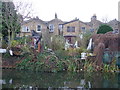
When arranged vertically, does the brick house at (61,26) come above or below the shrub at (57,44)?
above

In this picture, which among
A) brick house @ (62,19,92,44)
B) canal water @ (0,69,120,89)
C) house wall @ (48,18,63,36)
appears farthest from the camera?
house wall @ (48,18,63,36)

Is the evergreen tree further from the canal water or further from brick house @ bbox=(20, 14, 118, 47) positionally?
brick house @ bbox=(20, 14, 118, 47)

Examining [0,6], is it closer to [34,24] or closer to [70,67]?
[70,67]

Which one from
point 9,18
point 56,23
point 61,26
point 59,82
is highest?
point 56,23

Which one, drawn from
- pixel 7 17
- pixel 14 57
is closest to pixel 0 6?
pixel 7 17

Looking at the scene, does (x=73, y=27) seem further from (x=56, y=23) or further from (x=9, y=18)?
(x=9, y=18)

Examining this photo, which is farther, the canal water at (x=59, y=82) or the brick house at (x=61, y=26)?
the brick house at (x=61, y=26)

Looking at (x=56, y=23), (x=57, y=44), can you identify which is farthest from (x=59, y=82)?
(x=56, y=23)

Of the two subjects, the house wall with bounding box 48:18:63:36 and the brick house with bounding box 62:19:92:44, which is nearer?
the brick house with bounding box 62:19:92:44

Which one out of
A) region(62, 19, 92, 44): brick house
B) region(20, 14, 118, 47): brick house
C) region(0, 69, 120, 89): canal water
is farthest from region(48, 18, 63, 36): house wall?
region(0, 69, 120, 89): canal water

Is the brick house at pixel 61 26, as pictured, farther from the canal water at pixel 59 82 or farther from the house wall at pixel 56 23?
the canal water at pixel 59 82

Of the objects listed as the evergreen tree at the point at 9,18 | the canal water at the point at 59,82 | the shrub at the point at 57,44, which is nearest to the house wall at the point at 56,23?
the evergreen tree at the point at 9,18

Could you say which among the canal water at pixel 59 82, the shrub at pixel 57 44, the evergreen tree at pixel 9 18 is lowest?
the canal water at pixel 59 82

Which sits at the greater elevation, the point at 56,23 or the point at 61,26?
the point at 56,23
